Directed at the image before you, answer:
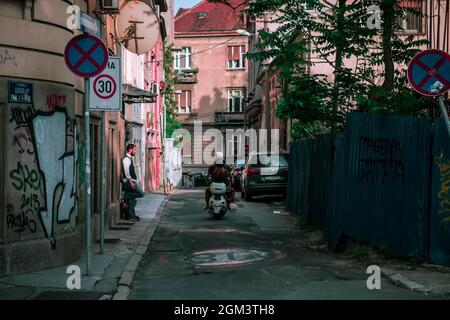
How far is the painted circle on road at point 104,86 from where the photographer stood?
11.0 m

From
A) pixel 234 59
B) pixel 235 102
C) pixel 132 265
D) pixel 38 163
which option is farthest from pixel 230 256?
pixel 234 59

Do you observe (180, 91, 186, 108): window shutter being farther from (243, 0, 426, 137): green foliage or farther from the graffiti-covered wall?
the graffiti-covered wall

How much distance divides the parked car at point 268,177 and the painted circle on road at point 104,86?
49.5 ft

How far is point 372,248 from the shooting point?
11.1 metres

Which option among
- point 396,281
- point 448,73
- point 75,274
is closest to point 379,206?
point 396,281

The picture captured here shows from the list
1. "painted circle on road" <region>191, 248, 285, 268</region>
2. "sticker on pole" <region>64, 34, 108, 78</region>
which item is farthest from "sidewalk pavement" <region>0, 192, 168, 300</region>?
"sticker on pole" <region>64, 34, 108, 78</region>

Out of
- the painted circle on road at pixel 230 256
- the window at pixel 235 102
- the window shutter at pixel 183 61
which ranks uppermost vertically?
the window shutter at pixel 183 61

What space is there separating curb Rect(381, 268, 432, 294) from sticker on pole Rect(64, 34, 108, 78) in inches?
183

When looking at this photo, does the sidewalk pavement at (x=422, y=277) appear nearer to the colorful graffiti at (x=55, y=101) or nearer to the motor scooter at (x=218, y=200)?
the colorful graffiti at (x=55, y=101)

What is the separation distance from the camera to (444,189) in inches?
378

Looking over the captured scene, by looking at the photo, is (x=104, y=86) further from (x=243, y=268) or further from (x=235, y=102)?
(x=235, y=102)

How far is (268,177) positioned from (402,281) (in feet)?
56.0

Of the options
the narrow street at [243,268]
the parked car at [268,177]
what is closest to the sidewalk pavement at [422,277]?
the narrow street at [243,268]
